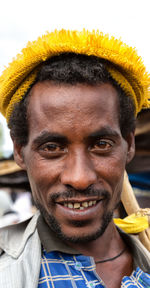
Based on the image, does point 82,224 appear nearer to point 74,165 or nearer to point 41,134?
point 74,165

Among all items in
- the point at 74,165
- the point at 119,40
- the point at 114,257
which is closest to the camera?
the point at 74,165

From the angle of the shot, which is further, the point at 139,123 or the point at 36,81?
the point at 139,123

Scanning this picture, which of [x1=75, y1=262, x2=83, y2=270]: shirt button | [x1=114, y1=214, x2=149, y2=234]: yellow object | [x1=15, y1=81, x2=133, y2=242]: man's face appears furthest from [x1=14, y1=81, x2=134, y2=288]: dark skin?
[x1=114, y1=214, x2=149, y2=234]: yellow object

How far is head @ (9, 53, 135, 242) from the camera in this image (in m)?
1.22

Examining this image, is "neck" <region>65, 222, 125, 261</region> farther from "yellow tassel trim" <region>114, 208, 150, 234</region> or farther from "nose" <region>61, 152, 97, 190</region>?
"nose" <region>61, 152, 97, 190</region>

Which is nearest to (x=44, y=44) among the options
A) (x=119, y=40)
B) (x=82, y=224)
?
(x=119, y=40)

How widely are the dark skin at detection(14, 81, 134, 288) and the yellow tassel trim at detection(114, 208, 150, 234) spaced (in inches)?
16.2

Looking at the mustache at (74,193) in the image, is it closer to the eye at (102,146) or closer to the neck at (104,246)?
the eye at (102,146)

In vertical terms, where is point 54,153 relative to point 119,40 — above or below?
below

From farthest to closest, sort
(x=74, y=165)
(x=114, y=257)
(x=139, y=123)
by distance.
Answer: (x=139, y=123)
(x=114, y=257)
(x=74, y=165)

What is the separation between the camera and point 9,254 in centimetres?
123

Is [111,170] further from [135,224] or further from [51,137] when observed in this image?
[135,224]

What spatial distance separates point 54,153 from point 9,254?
1.55 feet

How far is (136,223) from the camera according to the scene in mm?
1715
